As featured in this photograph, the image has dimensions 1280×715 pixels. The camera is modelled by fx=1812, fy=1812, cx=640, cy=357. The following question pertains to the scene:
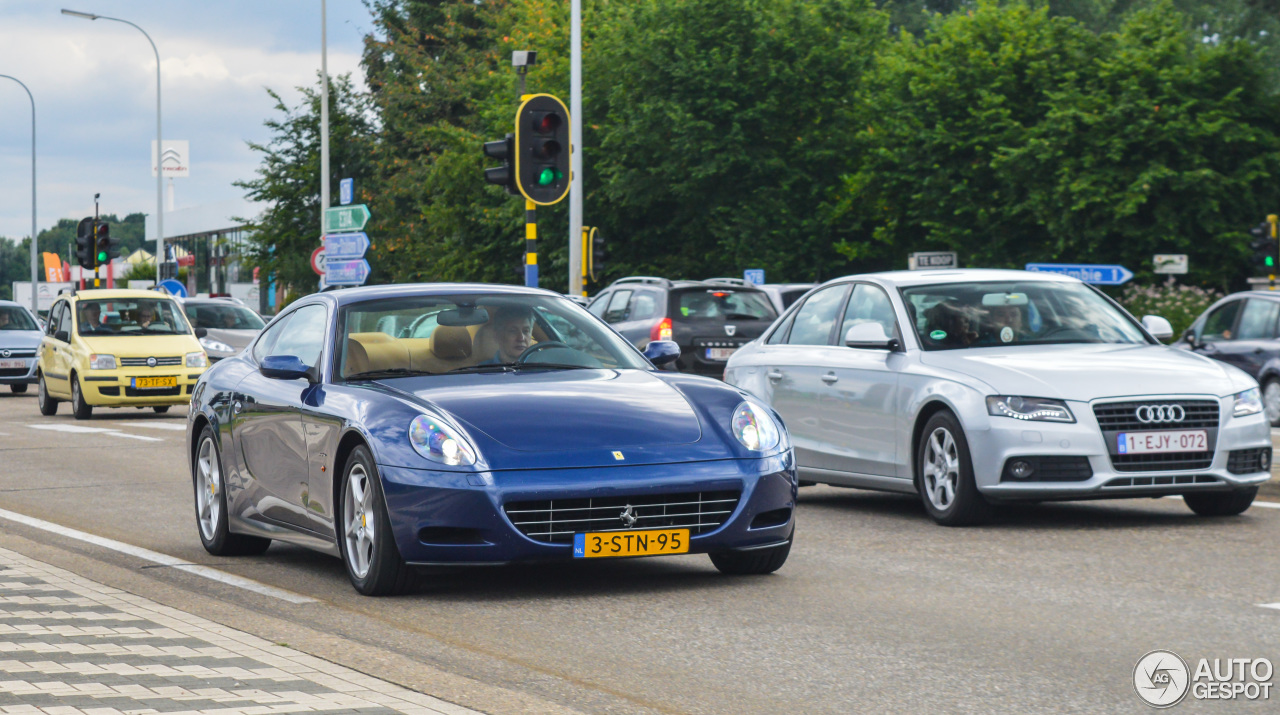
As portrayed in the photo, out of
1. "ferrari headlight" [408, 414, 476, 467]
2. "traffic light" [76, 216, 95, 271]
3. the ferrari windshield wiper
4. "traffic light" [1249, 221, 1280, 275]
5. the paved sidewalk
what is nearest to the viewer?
the paved sidewalk

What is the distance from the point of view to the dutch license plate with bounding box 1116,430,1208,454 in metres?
9.78

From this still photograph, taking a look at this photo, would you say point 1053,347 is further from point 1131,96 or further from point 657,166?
point 657,166

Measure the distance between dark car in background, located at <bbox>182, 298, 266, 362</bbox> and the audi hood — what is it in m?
22.4

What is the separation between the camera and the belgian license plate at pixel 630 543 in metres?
7.44

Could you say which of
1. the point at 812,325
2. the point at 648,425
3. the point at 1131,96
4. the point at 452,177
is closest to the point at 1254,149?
Result: the point at 1131,96

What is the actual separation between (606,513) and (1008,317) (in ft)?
14.5

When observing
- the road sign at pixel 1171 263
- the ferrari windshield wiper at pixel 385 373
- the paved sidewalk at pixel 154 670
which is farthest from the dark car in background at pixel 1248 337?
the paved sidewalk at pixel 154 670

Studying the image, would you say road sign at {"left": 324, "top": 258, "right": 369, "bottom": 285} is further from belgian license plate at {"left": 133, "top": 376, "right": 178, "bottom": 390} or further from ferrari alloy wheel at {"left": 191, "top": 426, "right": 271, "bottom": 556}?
ferrari alloy wheel at {"left": 191, "top": 426, "right": 271, "bottom": 556}

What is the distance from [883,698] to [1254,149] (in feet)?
116

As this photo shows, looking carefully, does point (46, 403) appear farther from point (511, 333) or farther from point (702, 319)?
point (511, 333)

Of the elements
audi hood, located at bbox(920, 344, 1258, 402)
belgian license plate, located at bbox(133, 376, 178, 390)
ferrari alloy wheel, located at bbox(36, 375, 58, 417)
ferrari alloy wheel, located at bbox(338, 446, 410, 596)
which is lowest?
ferrari alloy wheel, located at bbox(36, 375, 58, 417)

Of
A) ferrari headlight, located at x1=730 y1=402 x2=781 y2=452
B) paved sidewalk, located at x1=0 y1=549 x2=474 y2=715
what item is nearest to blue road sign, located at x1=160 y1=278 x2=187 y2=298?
ferrari headlight, located at x1=730 y1=402 x2=781 y2=452

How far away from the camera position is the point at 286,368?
8477mm

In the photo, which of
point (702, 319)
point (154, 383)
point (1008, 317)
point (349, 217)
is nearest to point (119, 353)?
point (154, 383)
